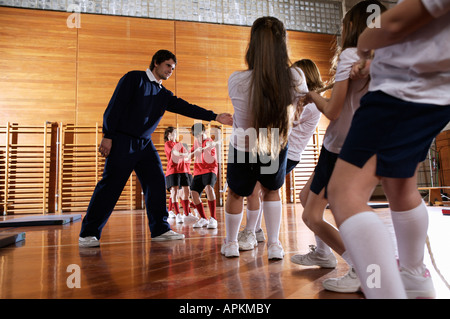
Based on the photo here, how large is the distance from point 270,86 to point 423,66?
37.4 inches

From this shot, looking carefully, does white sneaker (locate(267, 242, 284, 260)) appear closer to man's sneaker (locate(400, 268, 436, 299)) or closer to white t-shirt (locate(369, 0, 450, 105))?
man's sneaker (locate(400, 268, 436, 299))

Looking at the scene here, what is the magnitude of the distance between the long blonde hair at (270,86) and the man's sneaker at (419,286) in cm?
93

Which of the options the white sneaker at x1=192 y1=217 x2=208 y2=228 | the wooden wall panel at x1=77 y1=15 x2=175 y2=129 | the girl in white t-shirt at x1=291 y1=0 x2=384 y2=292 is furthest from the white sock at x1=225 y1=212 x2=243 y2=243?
the wooden wall panel at x1=77 y1=15 x2=175 y2=129

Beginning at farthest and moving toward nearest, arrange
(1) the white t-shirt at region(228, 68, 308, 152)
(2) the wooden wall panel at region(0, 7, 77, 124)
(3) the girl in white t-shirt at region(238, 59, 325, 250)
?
(2) the wooden wall panel at region(0, 7, 77, 124) < (3) the girl in white t-shirt at region(238, 59, 325, 250) < (1) the white t-shirt at region(228, 68, 308, 152)

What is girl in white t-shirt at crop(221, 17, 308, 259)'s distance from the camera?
1.73 metres

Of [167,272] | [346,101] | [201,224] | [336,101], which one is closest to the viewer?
[336,101]

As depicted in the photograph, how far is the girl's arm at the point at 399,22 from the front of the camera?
0.73 meters

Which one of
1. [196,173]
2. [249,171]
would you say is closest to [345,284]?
[249,171]

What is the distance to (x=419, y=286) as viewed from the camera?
3.51ft

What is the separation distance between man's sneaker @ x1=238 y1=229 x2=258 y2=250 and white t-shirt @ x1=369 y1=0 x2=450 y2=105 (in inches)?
61.5

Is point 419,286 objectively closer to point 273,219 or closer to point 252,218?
point 273,219

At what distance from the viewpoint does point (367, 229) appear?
796 millimetres
